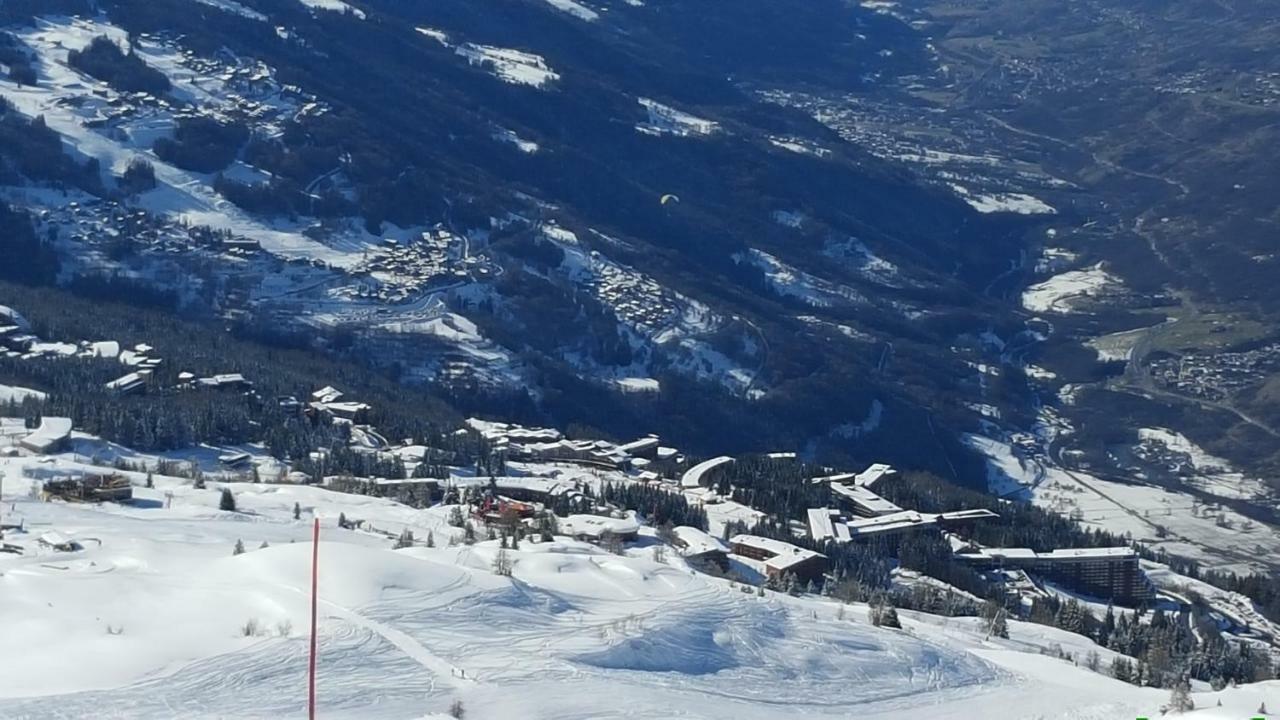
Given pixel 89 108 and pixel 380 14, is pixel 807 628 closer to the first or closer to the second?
pixel 89 108

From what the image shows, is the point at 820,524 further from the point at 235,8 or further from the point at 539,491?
the point at 235,8

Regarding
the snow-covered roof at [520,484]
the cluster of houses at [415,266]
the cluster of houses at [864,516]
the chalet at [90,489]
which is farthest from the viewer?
the cluster of houses at [415,266]

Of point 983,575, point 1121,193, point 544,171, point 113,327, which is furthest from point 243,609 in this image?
point 1121,193

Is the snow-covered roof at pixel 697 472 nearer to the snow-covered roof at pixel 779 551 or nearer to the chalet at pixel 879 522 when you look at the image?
the chalet at pixel 879 522

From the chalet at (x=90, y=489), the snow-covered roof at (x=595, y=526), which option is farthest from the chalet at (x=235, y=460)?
the snow-covered roof at (x=595, y=526)

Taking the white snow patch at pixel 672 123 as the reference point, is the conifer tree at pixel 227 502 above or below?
below

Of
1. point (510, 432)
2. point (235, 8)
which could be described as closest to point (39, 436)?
point (510, 432)
